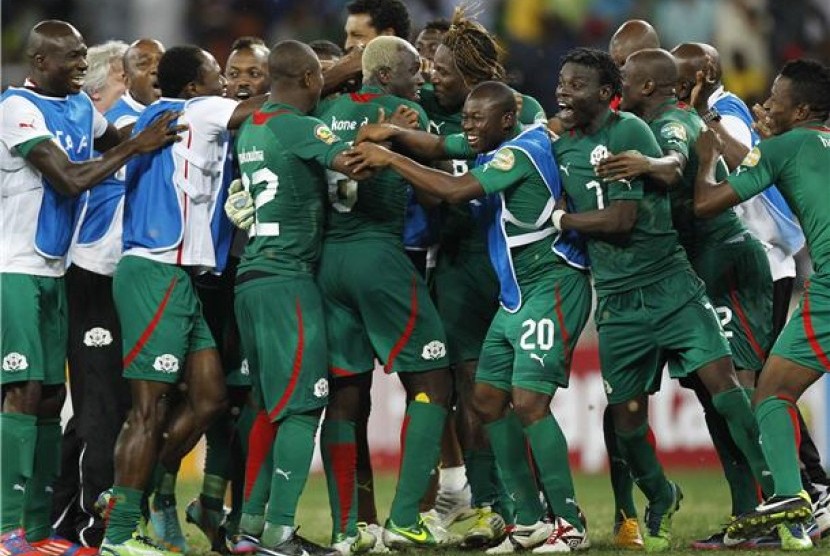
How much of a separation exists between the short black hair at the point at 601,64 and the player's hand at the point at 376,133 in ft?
3.28

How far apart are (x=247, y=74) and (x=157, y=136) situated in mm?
1126

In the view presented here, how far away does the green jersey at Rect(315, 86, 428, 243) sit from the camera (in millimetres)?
7648

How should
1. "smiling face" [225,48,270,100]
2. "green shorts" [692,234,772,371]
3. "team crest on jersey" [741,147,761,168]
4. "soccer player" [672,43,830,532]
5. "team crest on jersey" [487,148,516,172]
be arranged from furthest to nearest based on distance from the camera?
"smiling face" [225,48,270,100] → "soccer player" [672,43,830,532] → "green shorts" [692,234,772,371] → "team crest on jersey" [487,148,516,172] → "team crest on jersey" [741,147,761,168]

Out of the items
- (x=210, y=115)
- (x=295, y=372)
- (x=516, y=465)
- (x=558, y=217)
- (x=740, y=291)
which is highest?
(x=210, y=115)

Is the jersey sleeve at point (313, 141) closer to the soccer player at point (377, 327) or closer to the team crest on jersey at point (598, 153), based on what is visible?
the soccer player at point (377, 327)

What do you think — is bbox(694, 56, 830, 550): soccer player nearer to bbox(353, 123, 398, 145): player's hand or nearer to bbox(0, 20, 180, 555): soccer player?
bbox(353, 123, 398, 145): player's hand

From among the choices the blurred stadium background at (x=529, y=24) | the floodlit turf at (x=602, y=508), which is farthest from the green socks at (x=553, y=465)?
the blurred stadium background at (x=529, y=24)

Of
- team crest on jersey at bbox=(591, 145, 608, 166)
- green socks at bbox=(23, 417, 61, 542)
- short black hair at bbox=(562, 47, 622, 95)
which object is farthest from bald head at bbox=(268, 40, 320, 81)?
green socks at bbox=(23, 417, 61, 542)

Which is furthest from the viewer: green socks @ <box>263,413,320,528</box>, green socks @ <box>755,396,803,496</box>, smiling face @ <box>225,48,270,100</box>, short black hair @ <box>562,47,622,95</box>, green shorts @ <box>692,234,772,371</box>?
smiling face @ <box>225,48,270,100</box>

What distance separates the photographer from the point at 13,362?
7.27 m

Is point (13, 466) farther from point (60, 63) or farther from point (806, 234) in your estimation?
point (806, 234)

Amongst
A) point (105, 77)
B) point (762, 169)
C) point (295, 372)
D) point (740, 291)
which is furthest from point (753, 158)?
point (105, 77)

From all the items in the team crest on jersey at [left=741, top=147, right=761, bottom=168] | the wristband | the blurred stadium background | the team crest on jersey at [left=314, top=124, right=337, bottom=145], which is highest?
the blurred stadium background

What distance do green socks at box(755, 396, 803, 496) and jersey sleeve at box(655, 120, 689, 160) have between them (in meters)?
1.39
